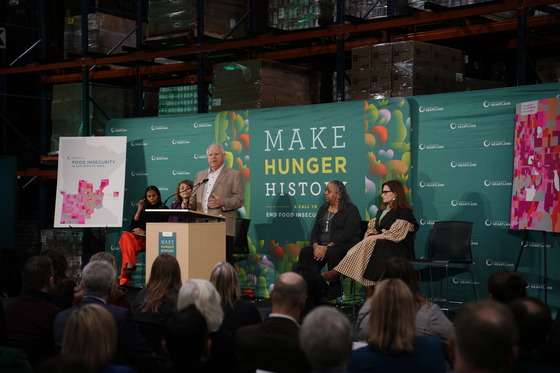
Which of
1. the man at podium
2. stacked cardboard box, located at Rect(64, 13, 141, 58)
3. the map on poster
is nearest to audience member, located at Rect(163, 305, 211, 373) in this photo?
the man at podium

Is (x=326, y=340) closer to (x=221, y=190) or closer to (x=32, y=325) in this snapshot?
(x=32, y=325)

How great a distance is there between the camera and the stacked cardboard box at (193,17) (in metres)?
10.5

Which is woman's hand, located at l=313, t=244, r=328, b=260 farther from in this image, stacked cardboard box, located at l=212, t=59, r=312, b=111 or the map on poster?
the map on poster

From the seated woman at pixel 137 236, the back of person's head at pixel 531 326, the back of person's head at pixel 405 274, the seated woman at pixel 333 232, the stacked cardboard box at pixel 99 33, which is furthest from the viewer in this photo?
the stacked cardboard box at pixel 99 33

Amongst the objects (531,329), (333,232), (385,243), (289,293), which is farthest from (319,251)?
(531,329)

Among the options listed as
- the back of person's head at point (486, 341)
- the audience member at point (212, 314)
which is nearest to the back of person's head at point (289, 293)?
the audience member at point (212, 314)

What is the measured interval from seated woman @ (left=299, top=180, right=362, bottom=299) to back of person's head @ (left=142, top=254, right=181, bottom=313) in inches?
128

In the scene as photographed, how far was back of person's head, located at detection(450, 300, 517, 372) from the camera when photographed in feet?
7.35

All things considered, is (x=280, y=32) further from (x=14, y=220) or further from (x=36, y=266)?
(x=36, y=266)

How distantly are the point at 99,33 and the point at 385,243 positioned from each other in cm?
646

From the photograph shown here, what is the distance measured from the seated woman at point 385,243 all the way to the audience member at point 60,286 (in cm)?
305

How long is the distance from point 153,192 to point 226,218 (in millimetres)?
1583

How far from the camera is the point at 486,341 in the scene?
7.35 ft

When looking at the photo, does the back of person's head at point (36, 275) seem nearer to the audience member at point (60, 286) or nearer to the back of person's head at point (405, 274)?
the audience member at point (60, 286)
